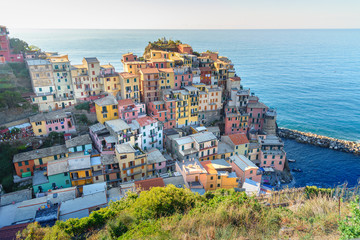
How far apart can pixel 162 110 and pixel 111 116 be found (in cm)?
941

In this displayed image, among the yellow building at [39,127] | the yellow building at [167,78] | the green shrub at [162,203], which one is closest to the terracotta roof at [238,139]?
the yellow building at [167,78]

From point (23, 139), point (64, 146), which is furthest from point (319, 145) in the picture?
point (23, 139)

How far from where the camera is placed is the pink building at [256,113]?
162 feet

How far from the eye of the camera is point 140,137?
3784 centimetres

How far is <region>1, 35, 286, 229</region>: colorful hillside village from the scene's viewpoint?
2903 centimetres

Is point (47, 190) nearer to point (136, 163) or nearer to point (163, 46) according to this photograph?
point (136, 163)

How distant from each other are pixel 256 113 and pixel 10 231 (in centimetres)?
4469

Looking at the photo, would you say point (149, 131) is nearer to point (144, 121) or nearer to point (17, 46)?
point (144, 121)

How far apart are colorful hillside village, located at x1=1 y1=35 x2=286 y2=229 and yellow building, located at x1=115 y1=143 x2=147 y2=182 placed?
145 mm

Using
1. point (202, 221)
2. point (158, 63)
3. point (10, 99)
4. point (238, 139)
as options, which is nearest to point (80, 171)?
point (10, 99)

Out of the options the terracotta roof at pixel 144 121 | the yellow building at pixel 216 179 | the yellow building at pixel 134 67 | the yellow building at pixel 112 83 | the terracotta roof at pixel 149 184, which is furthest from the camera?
the yellow building at pixel 134 67

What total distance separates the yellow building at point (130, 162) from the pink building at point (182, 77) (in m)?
19.5

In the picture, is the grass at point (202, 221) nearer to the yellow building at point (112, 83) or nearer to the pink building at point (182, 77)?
the yellow building at point (112, 83)

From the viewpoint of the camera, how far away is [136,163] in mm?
33125
